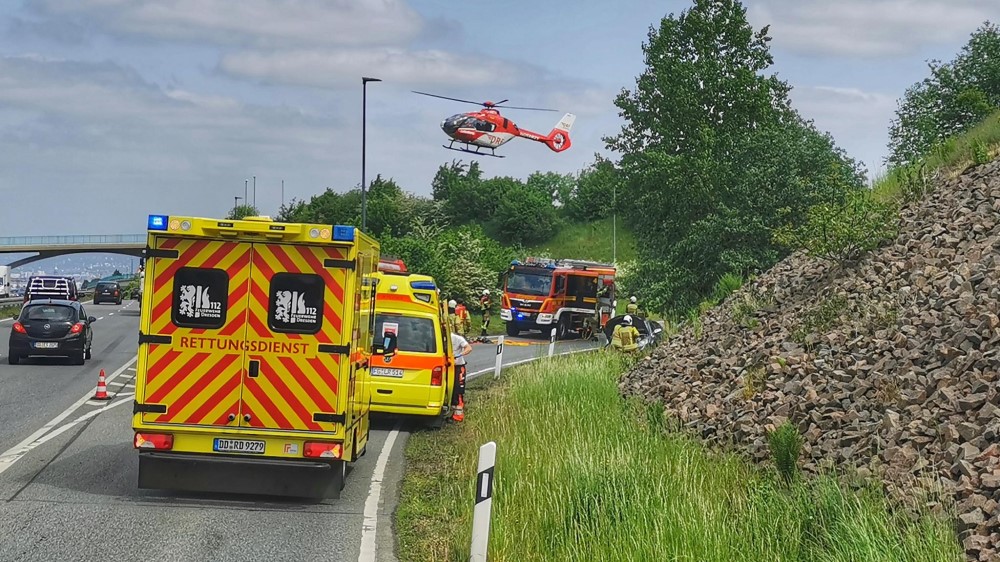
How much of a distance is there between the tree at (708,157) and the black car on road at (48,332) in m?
19.3

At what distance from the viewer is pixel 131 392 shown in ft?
75.0

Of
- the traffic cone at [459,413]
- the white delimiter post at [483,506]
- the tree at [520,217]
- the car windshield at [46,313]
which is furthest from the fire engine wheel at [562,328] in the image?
the tree at [520,217]

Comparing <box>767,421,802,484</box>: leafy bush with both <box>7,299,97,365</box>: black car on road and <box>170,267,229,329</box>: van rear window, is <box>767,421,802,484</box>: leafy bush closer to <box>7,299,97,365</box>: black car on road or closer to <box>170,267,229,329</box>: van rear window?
<box>170,267,229,329</box>: van rear window

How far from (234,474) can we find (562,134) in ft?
166

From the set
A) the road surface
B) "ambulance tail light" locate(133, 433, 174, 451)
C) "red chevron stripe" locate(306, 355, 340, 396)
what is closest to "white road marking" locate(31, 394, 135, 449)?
the road surface

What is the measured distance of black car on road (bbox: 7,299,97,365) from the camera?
27.6 m

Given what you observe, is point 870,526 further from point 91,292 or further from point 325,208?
point 91,292

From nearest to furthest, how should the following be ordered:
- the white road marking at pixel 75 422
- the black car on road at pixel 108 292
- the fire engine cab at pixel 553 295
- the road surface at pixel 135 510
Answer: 1. the road surface at pixel 135 510
2. the white road marking at pixel 75 422
3. the fire engine cab at pixel 553 295
4. the black car on road at pixel 108 292

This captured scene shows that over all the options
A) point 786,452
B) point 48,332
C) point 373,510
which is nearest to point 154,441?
point 373,510

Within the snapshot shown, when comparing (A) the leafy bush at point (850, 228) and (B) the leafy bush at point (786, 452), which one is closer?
(B) the leafy bush at point (786, 452)

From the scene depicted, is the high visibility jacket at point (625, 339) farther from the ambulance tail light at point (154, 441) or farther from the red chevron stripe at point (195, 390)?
the ambulance tail light at point (154, 441)

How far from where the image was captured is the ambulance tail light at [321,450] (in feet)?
37.9

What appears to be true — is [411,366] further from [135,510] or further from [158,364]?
[135,510]

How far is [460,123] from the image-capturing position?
49531 millimetres
